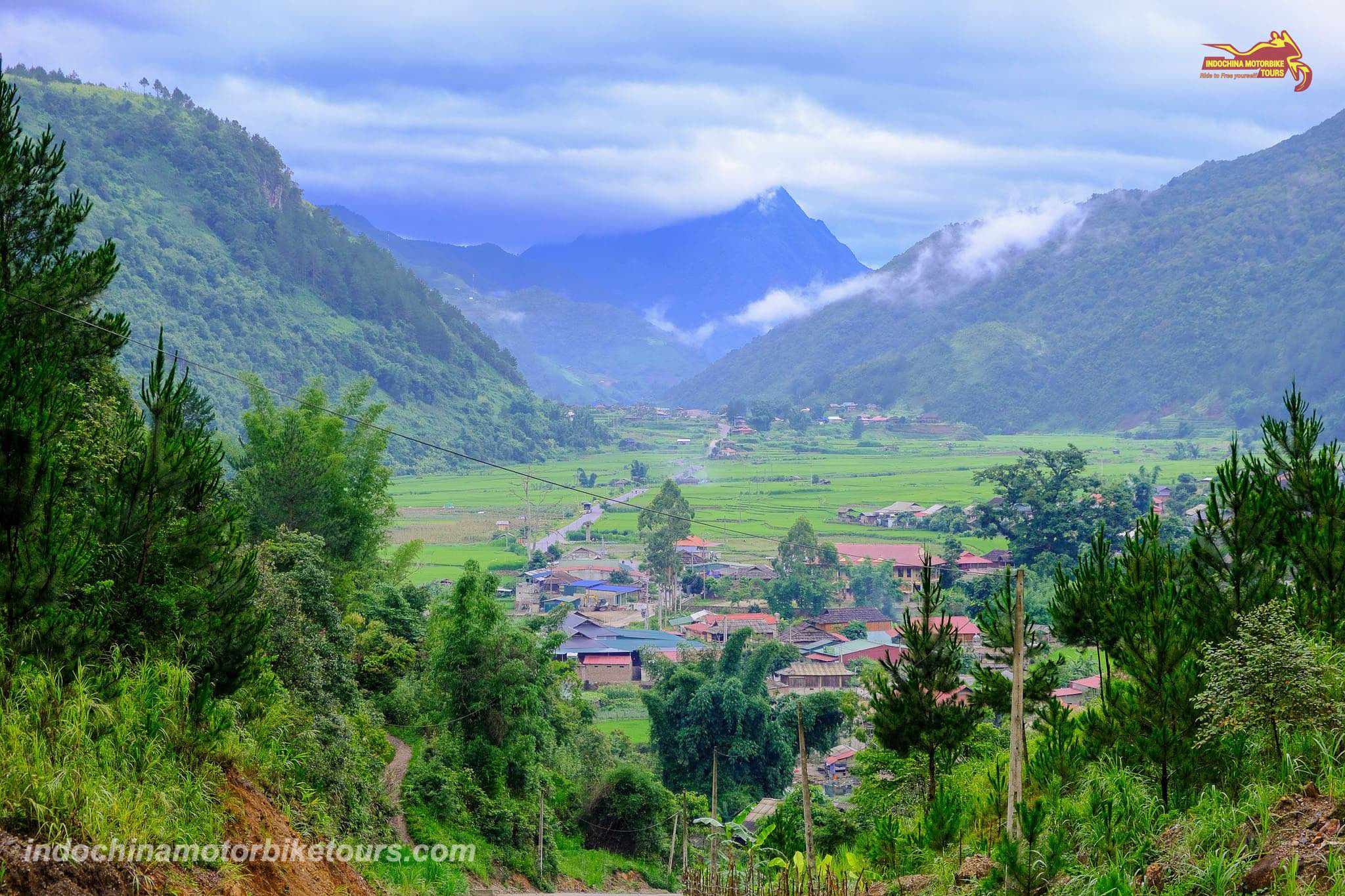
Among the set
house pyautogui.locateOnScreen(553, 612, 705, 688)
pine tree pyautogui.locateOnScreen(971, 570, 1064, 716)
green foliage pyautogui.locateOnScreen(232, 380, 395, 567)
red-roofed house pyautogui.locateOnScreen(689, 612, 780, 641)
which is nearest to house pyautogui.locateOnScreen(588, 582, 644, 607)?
red-roofed house pyautogui.locateOnScreen(689, 612, 780, 641)

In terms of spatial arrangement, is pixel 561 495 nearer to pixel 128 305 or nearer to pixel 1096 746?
pixel 128 305

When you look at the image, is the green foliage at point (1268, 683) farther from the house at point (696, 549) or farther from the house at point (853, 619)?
the house at point (696, 549)

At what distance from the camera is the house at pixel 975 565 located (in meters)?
39.2

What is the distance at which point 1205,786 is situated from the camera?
20.4ft

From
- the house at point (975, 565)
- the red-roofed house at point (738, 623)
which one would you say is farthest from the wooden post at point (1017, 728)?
→ the house at point (975, 565)

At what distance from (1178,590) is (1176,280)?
95052 mm

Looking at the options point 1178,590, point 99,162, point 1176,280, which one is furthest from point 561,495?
point 1178,590

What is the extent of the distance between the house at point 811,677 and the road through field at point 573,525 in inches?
954

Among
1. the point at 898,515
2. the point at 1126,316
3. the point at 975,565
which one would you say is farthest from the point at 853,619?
the point at 1126,316

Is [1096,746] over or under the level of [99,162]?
under

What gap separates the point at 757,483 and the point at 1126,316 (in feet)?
142

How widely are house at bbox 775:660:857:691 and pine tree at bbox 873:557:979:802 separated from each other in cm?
1923

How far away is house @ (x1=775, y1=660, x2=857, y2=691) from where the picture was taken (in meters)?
28.0

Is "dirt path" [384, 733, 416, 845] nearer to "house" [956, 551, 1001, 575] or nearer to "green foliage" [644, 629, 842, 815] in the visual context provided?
"green foliage" [644, 629, 842, 815]
